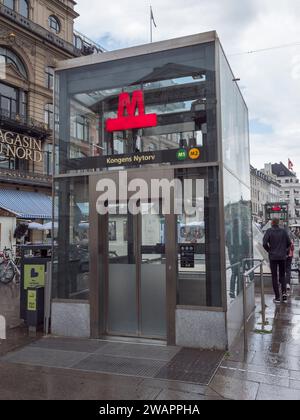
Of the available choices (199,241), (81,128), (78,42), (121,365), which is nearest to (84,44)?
(78,42)

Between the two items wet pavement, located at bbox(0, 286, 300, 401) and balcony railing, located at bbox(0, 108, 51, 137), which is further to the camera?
balcony railing, located at bbox(0, 108, 51, 137)

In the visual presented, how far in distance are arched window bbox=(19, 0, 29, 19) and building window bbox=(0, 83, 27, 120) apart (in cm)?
516

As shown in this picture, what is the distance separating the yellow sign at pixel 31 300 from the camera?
664 cm

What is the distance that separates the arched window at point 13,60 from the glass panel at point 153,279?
23117mm

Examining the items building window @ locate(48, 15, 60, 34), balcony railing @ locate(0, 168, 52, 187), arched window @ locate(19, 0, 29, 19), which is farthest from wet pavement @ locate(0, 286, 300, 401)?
building window @ locate(48, 15, 60, 34)

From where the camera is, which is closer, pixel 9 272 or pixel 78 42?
pixel 9 272

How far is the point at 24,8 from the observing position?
26.4 m

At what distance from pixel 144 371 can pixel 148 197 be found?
2552mm

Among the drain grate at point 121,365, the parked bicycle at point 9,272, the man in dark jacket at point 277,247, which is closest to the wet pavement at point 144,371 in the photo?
the drain grate at point 121,365

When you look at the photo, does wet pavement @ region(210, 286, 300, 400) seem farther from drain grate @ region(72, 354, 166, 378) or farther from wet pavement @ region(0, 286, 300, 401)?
drain grate @ region(72, 354, 166, 378)

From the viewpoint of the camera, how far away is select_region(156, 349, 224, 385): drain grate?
4.49 meters

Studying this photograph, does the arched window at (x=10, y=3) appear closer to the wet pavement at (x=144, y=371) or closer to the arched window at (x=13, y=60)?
the arched window at (x=13, y=60)

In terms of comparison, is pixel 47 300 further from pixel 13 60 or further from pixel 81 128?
pixel 13 60
